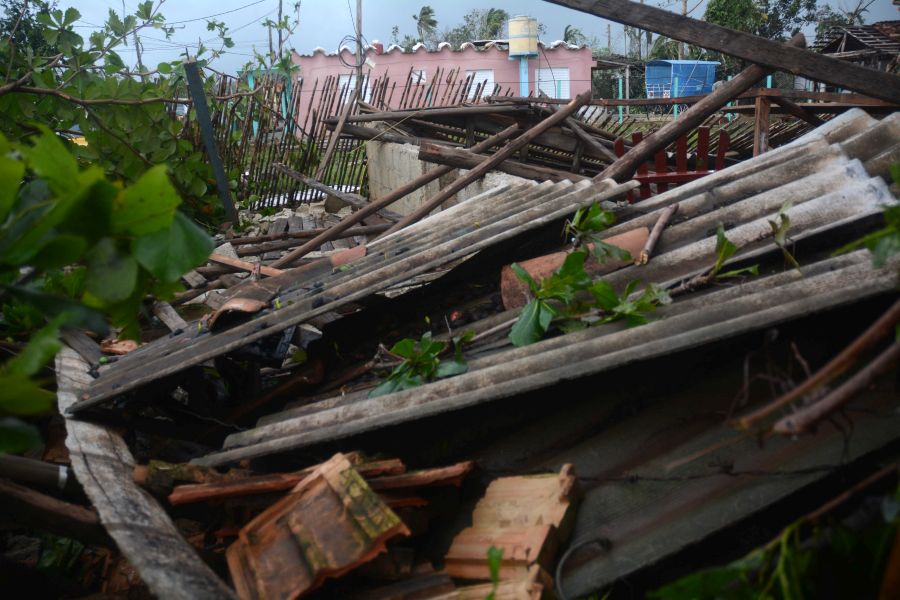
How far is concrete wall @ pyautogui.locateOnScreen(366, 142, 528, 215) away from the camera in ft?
29.1

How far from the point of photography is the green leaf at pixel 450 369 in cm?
261

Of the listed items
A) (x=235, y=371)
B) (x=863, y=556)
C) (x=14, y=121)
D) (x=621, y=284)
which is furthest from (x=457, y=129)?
(x=863, y=556)

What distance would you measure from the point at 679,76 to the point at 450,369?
31170 millimetres

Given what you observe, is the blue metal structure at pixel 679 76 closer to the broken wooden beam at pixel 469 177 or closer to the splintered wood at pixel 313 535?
the broken wooden beam at pixel 469 177

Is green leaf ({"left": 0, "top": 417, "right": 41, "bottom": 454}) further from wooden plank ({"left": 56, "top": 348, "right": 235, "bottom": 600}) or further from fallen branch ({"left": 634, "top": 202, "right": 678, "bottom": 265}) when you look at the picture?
fallen branch ({"left": 634, "top": 202, "right": 678, "bottom": 265})

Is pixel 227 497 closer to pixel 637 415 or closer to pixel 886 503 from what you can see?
pixel 637 415

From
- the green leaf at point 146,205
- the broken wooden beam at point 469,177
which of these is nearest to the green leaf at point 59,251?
the green leaf at point 146,205


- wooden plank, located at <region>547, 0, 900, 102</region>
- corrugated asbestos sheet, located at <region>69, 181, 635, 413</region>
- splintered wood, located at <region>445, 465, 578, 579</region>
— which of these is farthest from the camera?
wooden plank, located at <region>547, 0, 900, 102</region>

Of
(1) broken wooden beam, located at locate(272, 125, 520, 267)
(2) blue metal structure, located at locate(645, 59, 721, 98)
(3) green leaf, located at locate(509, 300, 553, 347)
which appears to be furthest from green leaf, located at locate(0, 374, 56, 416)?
(2) blue metal structure, located at locate(645, 59, 721, 98)

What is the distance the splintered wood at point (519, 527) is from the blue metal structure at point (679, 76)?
29858 millimetres

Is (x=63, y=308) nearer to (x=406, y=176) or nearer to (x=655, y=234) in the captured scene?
(x=655, y=234)

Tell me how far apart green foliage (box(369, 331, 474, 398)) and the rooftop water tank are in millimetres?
30014

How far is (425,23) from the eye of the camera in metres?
46.5

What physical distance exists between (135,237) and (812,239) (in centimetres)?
215
